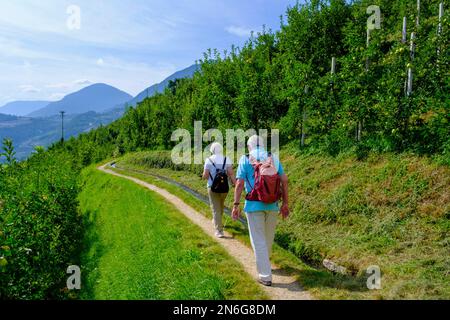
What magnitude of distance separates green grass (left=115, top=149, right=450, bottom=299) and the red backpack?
214 cm

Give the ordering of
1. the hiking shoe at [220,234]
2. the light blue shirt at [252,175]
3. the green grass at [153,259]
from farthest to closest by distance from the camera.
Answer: the hiking shoe at [220,234]
the green grass at [153,259]
the light blue shirt at [252,175]

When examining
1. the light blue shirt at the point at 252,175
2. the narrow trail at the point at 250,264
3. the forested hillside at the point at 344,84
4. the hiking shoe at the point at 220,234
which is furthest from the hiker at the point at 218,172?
the forested hillside at the point at 344,84

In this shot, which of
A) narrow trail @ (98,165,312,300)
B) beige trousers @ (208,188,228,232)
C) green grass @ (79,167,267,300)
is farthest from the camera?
beige trousers @ (208,188,228,232)

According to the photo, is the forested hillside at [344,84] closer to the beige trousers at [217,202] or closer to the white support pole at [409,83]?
the white support pole at [409,83]

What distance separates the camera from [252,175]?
793 cm

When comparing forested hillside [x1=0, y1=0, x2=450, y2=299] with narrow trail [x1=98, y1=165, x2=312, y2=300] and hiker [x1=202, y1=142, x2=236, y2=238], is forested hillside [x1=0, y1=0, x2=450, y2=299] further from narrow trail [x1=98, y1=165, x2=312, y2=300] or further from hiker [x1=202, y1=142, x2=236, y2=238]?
hiker [x1=202, y1=142, x2=236, y2=238]

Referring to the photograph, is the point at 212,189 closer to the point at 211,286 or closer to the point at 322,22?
the point at 211,286

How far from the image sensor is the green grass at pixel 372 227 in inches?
307

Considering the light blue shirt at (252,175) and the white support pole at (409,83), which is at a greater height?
the white support pole at (409,83)

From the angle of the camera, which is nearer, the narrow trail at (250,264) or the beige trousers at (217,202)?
the narrow trail at (250,264)

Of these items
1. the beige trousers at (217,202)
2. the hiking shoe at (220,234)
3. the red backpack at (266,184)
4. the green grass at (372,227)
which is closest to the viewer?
the red backpack at (266,184)

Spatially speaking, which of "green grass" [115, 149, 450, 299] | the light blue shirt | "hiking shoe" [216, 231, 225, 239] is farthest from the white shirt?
the light blue shirt

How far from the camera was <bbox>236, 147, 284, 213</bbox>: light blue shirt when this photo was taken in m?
7.63

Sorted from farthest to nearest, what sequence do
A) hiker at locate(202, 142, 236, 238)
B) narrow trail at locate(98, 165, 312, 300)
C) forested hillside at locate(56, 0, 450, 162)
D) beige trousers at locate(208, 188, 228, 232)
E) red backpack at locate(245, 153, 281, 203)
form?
forested hillside at locate(56, 0, 450, 162) < beige trousers at locate(208, 188, 228, 232) < hiker at locate(202, 142, 236, 238) < red backpack at locate(245, 153, 281, 203) < narrow trail at locate(98, 165, 312, 300)
